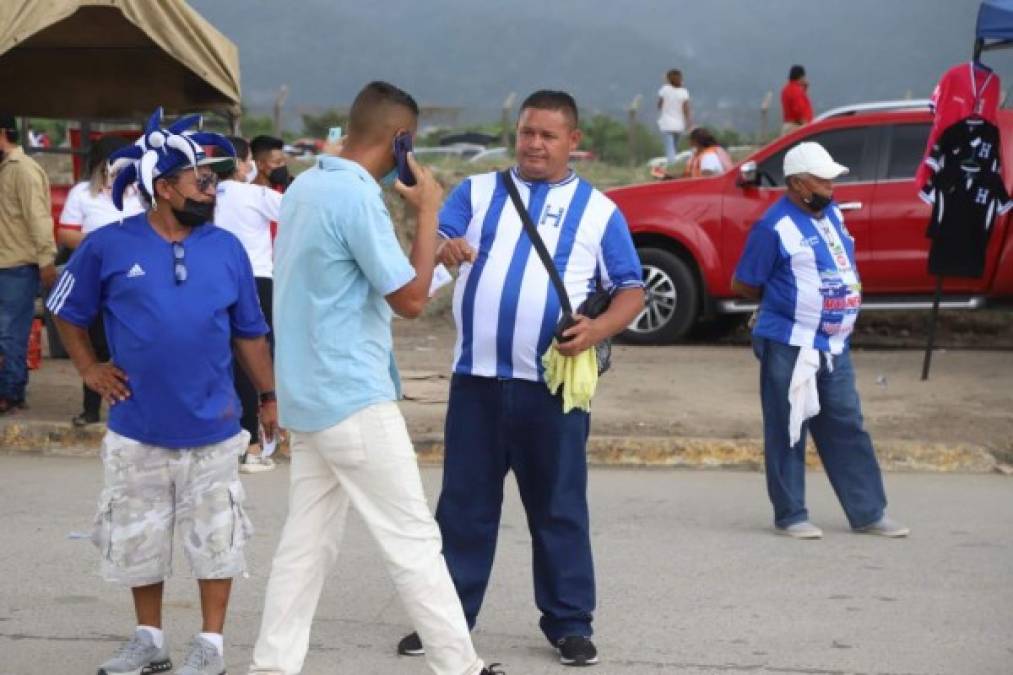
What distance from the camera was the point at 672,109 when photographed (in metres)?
24.6

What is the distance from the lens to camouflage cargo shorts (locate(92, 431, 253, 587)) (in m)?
5.98

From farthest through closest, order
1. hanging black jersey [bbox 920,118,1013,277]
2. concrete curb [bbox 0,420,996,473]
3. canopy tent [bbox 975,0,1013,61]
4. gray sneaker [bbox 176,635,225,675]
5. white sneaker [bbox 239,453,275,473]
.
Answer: hanging black jersey [bbox 920,118,1013,277] → canopy tent [bbox 975,0,1013,61] → concrete curb [bbox 0,420,996,473] → white sneaker [bbox 239,453,275,473] → gray sneaker [bbox 176,635,225,675]

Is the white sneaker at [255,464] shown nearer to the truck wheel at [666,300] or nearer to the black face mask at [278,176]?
the black face mask at [278,176]

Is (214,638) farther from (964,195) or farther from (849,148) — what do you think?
(849,148)

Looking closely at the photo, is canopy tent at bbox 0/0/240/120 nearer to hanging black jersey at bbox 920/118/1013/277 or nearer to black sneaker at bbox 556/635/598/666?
hanging black jersey at bbox 920/118/1013/277

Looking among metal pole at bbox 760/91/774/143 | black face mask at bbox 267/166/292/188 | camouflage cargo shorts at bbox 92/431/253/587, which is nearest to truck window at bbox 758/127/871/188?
black face mask at bbox 267/166/292/188

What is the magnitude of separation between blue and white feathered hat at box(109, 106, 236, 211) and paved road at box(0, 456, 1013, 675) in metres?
1.71

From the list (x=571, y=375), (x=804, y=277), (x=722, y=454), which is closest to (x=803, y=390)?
(x=804, y=277)

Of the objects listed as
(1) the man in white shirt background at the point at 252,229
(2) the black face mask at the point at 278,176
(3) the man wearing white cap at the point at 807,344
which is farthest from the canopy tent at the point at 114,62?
(3) the man wearing white cap at the point at 807,344

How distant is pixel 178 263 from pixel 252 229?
4.01m

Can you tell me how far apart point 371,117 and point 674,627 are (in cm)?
245

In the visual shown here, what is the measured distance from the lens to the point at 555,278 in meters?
6.27

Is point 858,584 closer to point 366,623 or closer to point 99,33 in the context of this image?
point 366,623

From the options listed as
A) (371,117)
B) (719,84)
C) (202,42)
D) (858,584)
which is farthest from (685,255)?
(719,84)
